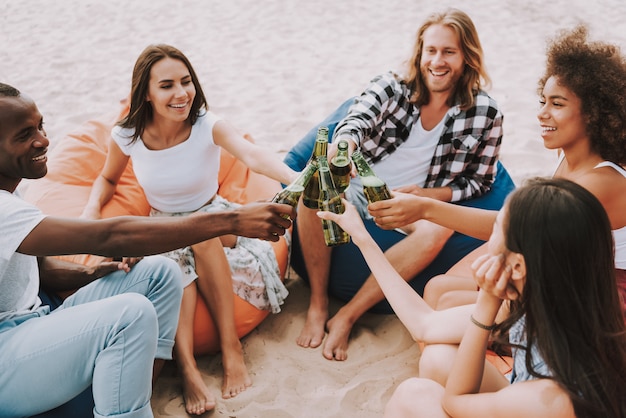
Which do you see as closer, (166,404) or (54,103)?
(166,404)

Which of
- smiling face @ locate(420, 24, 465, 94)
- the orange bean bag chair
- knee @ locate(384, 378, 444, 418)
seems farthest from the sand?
smiling face @ locate(420, 24, 465, 94)

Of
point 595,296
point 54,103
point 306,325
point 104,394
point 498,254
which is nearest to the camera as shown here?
point 595,296

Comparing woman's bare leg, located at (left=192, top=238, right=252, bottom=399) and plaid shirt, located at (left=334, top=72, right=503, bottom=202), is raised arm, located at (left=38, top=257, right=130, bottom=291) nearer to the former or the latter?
woman's bare leg, located at (left=192, top=238, right=252, bottom=399)

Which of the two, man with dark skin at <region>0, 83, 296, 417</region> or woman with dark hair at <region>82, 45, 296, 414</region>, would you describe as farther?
woman with dark hair at <region>82, 45, 296, 414</region>

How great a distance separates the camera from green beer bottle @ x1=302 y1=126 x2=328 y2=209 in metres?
2.26

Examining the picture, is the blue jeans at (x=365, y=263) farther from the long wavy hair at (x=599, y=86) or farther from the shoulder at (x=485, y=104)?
the long wavy hair at (x=599, y=86)

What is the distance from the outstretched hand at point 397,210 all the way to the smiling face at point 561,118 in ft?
1.88

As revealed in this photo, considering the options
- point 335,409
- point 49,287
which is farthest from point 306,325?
point 49,287

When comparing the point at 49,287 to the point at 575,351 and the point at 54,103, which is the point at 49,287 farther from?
the point at 54,103

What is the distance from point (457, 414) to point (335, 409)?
89 centimetres

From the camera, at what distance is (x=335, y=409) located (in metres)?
2.57

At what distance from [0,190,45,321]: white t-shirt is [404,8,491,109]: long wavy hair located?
1848 mm

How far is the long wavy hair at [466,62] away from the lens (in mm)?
3012

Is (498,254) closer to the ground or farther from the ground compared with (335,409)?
farther from the ground
